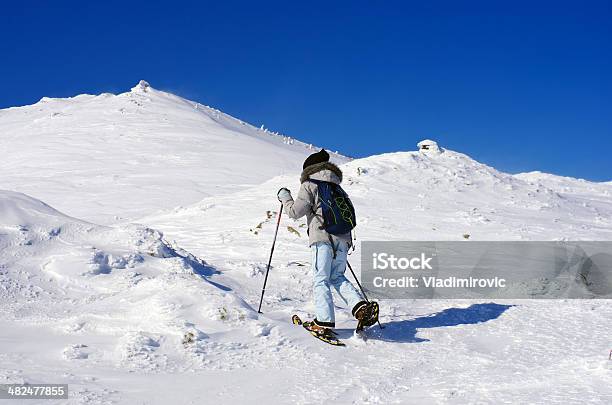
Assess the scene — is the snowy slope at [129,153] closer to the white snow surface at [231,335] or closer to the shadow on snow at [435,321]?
the white snow surface at [231,335]

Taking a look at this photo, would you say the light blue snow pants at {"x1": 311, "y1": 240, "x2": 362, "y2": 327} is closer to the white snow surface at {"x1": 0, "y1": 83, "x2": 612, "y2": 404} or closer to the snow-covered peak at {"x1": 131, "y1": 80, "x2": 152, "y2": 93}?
the white snow surface at {"x1": 0, "y1": 83, "x2": 612, "y2": 404}

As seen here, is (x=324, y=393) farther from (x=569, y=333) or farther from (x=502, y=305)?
(x=502, y=305)

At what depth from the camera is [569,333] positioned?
19.0ft

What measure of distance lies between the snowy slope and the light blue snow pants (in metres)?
19.1

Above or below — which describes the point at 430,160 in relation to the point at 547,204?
above

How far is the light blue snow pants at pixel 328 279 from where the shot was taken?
5547 millimetres

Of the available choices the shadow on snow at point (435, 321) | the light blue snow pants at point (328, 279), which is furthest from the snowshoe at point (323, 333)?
the shadow on snow at point (435, 321)

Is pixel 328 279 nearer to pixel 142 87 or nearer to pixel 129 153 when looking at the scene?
pixel 129 153

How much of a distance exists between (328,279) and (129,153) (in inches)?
1634

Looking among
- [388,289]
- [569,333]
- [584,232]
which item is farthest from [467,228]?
[569,333]

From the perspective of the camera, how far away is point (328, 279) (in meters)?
5.82

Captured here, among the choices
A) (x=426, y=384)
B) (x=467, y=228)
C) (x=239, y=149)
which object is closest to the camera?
(x=426, y=384)

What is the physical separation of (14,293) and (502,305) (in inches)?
224

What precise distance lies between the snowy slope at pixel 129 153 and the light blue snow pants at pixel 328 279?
750 inches
